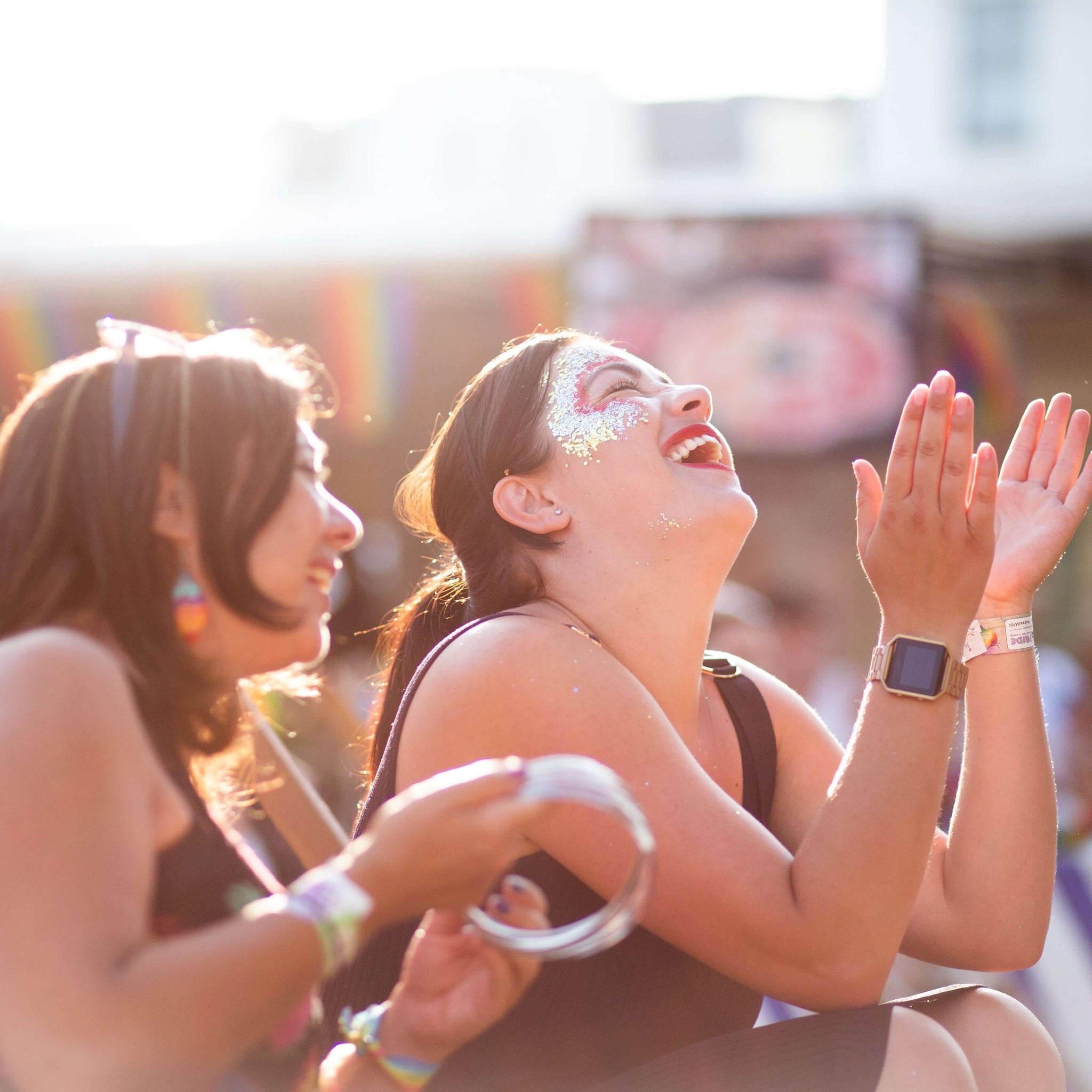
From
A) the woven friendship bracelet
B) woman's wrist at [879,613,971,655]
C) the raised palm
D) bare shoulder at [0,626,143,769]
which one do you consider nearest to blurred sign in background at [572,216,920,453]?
the raised palm

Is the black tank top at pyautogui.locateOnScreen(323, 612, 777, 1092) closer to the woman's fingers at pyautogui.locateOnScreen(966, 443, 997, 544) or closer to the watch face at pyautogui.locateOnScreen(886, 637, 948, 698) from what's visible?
the watch face at pyautogui.locateOnScreen(886, 637, 948, 698)

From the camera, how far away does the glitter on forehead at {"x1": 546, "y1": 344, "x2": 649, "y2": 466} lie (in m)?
1.72

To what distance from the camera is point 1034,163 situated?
18.3m

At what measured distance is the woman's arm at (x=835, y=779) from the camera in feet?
4.33

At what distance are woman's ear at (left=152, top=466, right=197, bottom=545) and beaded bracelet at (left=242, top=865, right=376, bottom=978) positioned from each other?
361mm

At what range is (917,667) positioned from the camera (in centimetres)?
142

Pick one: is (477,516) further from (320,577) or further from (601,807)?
(601,807)

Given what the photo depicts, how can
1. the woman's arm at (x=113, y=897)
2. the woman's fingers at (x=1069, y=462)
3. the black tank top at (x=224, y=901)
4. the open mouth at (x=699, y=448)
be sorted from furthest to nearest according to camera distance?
the woman's fingers at (x=1069, y=462)
the open mouth at (x=699, y=448)
the black tank top at (x=224, y=901)
the woman's arm at (x=113, y=897)

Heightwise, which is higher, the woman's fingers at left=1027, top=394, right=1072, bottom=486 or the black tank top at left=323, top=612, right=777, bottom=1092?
the woman's fingers at left=1027, top=394, right=1072, bottom=486

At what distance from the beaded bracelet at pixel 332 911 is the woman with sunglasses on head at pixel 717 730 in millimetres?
453

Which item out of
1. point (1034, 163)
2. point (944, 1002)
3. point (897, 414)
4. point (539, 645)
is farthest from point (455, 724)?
point (1034, 163)

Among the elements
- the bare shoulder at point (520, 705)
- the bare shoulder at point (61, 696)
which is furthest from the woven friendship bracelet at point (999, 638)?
the bare shoulder at point (61, 696)

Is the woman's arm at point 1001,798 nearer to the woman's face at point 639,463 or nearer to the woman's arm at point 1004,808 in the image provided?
the woman's arm at point 1004,808

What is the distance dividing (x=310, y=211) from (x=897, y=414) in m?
4.46
